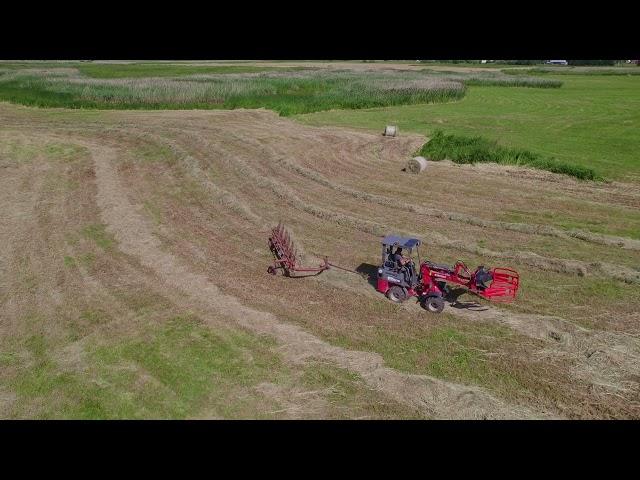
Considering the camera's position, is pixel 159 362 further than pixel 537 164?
No

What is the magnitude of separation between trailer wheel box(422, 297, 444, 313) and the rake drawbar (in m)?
3.72

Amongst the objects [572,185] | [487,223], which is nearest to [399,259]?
[487,223]

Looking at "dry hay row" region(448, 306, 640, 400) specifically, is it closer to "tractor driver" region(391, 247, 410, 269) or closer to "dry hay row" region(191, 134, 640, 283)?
"tractor driver" region(391, 247, 410, 269)

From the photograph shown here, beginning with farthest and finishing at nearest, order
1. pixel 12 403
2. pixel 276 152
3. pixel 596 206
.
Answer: pixel 276 152 < pixel 596 206 < pixel 12 403

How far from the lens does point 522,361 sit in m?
12.1

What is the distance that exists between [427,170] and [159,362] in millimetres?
21475

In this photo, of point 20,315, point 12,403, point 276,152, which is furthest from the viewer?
point 276,152

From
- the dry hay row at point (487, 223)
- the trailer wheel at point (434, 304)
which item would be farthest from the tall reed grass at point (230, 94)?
the trailer wheel at point (434, 304)

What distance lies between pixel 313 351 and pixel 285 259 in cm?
471

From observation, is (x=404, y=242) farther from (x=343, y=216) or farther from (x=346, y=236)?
(x=343, y=216)

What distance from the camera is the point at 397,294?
14.9 metres

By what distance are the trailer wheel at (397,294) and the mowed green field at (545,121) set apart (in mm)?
18646

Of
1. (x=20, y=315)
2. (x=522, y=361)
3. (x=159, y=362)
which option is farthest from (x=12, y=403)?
(x=522, y=361)

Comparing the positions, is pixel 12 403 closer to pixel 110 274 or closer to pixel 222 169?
pixel 110 274
